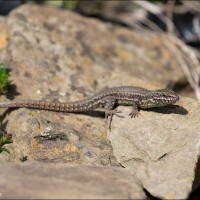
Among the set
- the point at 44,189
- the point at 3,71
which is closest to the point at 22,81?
the point at 3,71

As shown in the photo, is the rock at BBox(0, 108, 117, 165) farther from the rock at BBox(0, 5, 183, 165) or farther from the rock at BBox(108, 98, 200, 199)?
the rock at BBox(108, 98, 200, 199)

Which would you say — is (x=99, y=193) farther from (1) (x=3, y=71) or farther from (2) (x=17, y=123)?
(1) (x=3, y=71)

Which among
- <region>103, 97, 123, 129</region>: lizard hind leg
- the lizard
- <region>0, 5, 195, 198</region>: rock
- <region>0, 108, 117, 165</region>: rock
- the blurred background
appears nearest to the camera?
<region>0, 5, 195, 198</region>: rock

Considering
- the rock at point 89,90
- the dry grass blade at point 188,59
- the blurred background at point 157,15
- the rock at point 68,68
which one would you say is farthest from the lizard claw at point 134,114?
the blurred background at point 157,15

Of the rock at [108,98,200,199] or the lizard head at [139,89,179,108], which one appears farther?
the lizard head at [139,89,179,108]

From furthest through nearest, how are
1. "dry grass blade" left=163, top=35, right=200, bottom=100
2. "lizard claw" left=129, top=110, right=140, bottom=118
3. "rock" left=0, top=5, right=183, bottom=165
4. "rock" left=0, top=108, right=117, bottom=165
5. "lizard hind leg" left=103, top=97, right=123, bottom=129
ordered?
"dry grass blade" left=163, top=35, right=200, bottom=100 < "lizard hind leg" left=103, top=97, right=123, bottom=129 < "lizard claw" left=129, top=110, right=140, bottom=118 < "rock" left=0, top=5, right=183, bottom=165 < "rock" left=0, top=108, right=117, bottom=165

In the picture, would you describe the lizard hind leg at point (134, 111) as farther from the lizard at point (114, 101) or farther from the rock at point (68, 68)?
the rock at point (68, 68)

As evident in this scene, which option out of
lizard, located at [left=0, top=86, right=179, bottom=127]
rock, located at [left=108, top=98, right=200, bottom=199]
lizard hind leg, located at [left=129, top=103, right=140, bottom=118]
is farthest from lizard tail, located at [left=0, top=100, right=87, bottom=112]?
lizard hind leg, located at [left=129, top=103, right=140, bottom=118]
